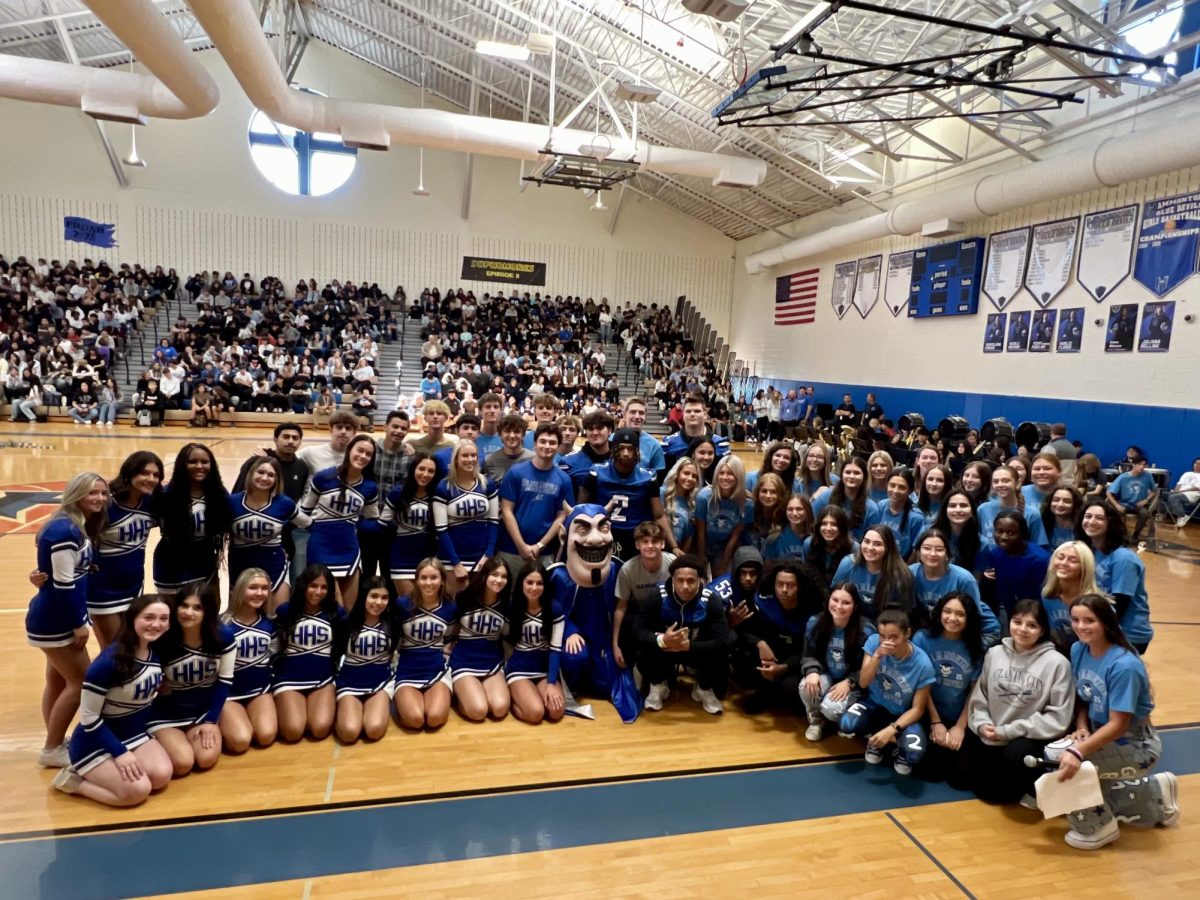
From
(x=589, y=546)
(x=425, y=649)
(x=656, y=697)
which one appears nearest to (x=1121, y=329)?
(x=656, y=697)

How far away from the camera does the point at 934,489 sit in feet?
16.0

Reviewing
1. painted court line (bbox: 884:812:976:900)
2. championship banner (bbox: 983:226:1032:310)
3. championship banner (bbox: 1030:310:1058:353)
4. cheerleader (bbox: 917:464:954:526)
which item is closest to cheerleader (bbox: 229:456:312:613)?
painted court line (bbox: 884:812:976:900)

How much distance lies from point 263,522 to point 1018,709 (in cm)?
400

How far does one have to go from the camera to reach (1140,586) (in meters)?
3.93

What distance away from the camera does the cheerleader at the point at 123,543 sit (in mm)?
3604

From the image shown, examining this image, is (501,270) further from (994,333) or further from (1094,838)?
(1094,838)

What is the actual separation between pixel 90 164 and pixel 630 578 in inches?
967

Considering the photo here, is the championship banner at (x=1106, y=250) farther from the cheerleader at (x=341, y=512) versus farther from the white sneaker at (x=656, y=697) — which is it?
the cheerleader at (x=341, y=512)

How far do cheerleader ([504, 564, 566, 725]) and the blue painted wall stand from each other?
10915mm

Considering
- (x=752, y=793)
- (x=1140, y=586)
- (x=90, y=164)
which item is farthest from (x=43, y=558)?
(x=90, y=164)

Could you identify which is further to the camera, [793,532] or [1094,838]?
[793,532]

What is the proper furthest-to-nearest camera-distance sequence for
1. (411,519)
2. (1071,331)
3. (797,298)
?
1. (797,298)
2. (1071,331)
3. (411,519)

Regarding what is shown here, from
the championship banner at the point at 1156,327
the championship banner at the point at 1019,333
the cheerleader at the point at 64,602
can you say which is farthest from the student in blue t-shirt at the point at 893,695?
the championship banner at the point at 1019,333

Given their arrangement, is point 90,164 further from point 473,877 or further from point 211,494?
point 473,877
